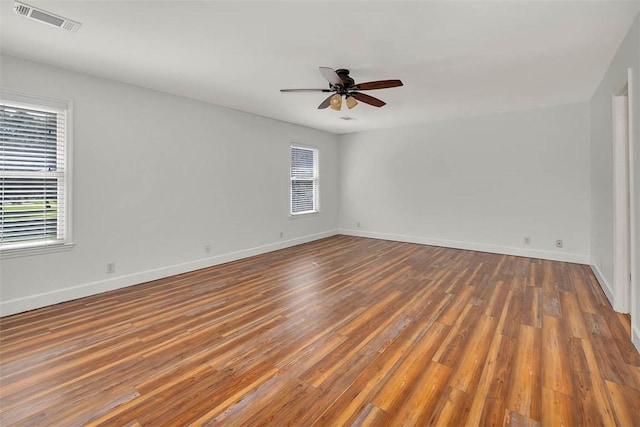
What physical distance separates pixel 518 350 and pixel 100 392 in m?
2.87

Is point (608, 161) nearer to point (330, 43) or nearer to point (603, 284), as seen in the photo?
point (603, 284)

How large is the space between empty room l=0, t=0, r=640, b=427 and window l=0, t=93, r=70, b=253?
17 millimetres

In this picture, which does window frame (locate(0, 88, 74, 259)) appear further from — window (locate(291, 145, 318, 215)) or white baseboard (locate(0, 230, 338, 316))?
window (locate(291, 145, 318, 215))

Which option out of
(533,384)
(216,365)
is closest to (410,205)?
(533,384)

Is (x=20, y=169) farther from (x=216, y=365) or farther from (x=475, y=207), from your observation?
(x=475, y=207)

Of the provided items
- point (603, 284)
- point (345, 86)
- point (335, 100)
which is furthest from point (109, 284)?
point (603, 284)

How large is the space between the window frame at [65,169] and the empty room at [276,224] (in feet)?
0.06

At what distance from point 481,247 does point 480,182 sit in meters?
Result: 1.23

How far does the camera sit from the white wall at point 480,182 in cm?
477

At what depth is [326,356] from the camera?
7.16ft

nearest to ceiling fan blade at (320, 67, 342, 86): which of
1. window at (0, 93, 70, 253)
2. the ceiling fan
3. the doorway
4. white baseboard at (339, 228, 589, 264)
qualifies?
the ceiling fan

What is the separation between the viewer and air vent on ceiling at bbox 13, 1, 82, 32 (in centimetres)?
213

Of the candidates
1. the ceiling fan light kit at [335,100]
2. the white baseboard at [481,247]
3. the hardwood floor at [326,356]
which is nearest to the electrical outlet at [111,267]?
the hardwood floor at [326,356]

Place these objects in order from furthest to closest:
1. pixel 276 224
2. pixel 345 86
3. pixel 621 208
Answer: pixel 276 224 < pixel 345 86 < pixel 621 208
